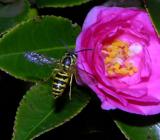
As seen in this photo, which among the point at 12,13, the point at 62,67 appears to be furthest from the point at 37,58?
the point at 12,13

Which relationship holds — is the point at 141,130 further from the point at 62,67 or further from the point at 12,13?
the point at 12,13

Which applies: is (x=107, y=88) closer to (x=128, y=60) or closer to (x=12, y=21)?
(x=128, y=60)

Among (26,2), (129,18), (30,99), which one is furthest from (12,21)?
(129,18)

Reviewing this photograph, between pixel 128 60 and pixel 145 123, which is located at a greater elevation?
pixel 128 60

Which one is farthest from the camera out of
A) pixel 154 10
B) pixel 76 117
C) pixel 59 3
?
pixel 76 117

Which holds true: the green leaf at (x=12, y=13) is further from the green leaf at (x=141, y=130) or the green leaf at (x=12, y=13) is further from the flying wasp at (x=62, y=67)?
the green leaf at (x=141, y=130)

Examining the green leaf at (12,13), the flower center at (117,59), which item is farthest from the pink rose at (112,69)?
the green leaf at (12,13)
